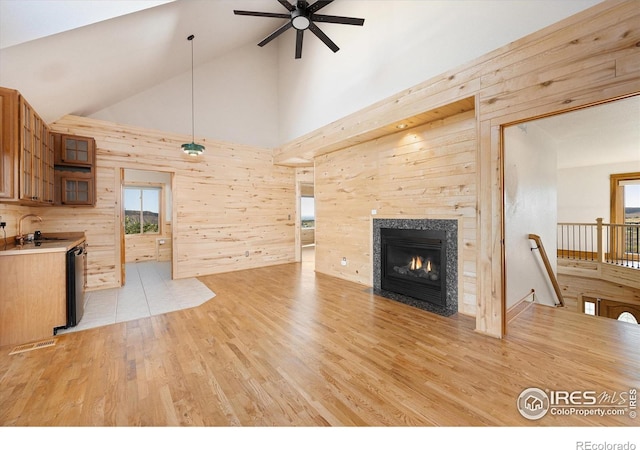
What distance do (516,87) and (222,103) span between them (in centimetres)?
555

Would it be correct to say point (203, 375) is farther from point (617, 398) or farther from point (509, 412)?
point (617, 398)

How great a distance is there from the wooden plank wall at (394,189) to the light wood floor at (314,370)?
1015 millimetres

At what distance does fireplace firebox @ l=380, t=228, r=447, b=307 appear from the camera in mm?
3516

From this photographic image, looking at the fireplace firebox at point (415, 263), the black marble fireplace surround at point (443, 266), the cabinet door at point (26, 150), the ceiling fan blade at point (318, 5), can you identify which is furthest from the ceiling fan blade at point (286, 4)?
the fireplace firebox at point (415, 263)

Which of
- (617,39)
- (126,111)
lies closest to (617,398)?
(617,39)

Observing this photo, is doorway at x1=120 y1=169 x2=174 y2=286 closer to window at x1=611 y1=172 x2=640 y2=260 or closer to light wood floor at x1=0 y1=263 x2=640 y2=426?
light wood floor at x1=0 y1=263 x2=640 y2=426

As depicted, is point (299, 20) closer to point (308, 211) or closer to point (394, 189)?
point (394, 189)

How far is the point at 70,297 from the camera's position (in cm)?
290

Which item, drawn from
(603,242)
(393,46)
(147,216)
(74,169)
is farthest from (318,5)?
(603,242)

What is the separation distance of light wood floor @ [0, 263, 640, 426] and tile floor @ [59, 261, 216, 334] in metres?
0.30

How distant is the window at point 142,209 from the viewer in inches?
309

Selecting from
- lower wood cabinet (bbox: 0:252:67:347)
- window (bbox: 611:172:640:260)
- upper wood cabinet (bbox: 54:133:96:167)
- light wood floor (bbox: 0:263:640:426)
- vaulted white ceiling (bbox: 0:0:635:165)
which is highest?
vaulted white ceiling (bbox: 0:0:635:165)

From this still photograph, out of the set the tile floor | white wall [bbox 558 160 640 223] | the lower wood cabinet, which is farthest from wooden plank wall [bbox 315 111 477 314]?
white wall [bbox 558 160 640 223]

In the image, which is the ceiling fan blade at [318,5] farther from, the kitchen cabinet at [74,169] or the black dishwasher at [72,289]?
the kitchen cabinet at [74,169]
